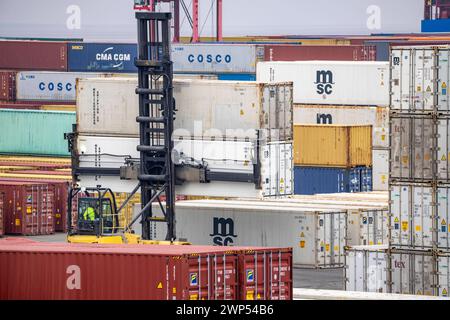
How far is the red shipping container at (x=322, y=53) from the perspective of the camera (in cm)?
8812

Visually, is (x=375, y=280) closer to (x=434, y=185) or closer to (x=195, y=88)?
(x=434, y=185)

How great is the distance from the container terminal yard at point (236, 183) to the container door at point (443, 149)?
0.04 meters

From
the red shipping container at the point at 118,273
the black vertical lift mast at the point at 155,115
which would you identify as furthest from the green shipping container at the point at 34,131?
the red shipping container at the point at 118,273

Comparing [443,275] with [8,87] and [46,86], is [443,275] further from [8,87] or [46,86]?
[8,87]

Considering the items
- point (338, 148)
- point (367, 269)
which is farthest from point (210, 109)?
point (367, 269)

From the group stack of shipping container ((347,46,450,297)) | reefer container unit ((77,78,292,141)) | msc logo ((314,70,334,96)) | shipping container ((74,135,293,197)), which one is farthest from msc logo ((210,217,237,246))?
msc logo ((314,70,334,96))

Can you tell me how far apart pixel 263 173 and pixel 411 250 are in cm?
1137

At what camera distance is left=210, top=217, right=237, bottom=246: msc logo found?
5634cm

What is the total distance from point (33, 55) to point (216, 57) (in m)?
15.5

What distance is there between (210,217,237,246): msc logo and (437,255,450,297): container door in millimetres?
14369

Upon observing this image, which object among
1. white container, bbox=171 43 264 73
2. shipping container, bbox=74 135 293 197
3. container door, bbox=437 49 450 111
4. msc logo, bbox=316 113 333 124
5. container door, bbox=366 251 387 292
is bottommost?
container door, bbox=366 251 387 292

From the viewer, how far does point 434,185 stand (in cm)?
4316

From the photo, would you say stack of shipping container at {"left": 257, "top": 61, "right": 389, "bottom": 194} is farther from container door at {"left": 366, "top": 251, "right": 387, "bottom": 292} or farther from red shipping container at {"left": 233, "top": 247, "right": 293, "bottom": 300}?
red shipping container at {"left": 233, "top": 247, "right": 293, "bottom": 300}

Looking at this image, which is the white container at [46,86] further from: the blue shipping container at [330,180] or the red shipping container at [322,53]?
the blue shipping container at [330,180]
